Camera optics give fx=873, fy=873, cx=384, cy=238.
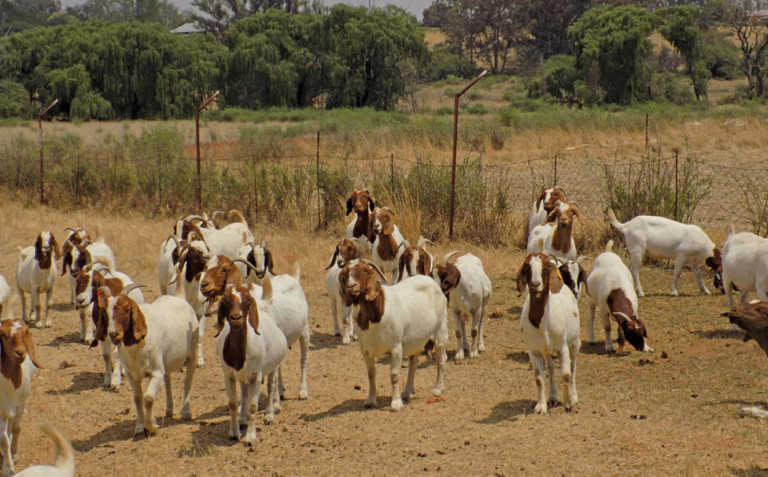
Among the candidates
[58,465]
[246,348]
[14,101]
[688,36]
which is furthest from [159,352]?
[688,36]

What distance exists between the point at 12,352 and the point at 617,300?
6613 millimetres

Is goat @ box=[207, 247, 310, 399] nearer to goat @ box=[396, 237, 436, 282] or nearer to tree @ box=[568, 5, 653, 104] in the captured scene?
goat @ box=[396, 237, 436, 282]

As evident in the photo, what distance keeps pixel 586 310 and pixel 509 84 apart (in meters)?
57.3

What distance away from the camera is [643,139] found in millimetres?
28266

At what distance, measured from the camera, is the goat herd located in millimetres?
7602

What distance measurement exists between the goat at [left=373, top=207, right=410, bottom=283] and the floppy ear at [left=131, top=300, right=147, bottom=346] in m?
4.62

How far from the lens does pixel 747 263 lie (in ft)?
35.5

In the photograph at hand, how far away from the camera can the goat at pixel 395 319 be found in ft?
27.4

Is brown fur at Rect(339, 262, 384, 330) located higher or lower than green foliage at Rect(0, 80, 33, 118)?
lower

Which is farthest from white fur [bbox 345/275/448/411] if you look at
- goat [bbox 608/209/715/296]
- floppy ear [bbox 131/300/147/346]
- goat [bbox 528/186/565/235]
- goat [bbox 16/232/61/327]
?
goat [bbox 16/232/61/327]

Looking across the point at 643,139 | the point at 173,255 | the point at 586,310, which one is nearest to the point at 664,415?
the point at 586,310

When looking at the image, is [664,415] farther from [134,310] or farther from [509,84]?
[509,84]

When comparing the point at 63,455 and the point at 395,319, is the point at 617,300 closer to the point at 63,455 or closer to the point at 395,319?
the point at 395,319

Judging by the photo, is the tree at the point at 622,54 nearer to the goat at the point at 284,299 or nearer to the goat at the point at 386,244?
the goat at the point at 386,244
